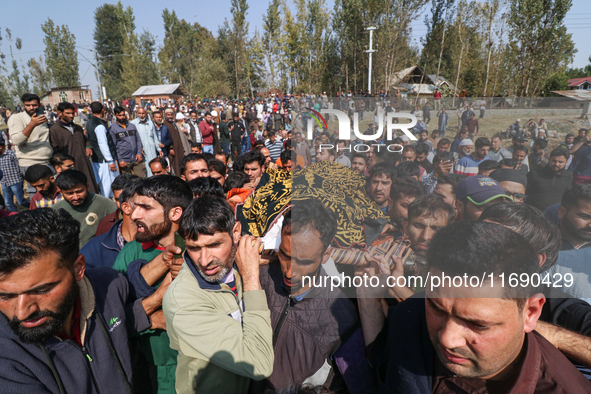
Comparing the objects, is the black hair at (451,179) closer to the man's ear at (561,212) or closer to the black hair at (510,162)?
the black hair at (510,162)

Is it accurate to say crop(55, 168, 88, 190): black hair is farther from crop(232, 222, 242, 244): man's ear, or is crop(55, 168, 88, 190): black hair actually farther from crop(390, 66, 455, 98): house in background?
crop(390, 66, 455, 98): house in background

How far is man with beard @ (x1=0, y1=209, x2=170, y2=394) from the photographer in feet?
4.06

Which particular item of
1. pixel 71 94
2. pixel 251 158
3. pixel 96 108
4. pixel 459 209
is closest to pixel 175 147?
pixel 96 108

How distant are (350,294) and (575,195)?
1.03m

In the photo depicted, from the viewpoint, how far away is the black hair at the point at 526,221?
116 centimetres

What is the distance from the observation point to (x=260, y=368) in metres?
1.45

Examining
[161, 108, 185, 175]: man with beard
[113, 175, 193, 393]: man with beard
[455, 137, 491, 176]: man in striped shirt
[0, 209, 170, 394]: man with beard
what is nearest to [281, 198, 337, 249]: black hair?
[455, 137, 491, 176]: man in striped shirt

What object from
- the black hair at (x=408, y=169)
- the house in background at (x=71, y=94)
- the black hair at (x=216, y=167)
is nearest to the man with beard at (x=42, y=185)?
the black hair at (x=216, y=167)

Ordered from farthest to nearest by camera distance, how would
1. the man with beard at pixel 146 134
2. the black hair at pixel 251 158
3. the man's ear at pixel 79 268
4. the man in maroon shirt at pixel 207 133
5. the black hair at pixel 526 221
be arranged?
1. the man in maroon shirt at pixel 207 133
2. the man with beard at pixel 146 134
3. the black hair at pixel 251 158
4. the man's ear at pixel 79 268
5. the black hair at pixel 526 221

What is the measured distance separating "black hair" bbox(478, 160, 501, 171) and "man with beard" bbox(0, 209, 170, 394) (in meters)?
1.78

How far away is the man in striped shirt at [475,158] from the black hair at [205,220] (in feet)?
3.88

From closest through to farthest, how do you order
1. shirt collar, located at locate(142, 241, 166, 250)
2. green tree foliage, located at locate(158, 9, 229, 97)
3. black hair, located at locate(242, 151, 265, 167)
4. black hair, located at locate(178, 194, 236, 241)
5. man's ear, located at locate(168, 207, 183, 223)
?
black hair, located at locate(178, 194, 236, 241)
shirt collar, located at locate(142, 241, 166, 250)
man's ear, located at locate(168, 207, 183, 223)
black hair, located at locate(242, 151, 265, 167)
green tree foliage, located at locate(158, 9, 229, 97)

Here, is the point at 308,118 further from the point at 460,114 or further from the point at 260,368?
the point at 260,368

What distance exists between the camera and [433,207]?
1271 mm
